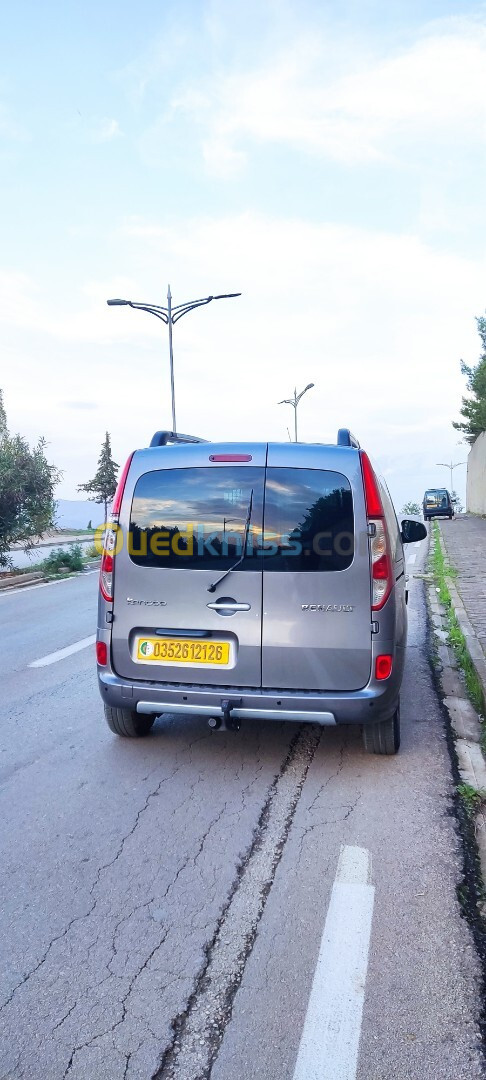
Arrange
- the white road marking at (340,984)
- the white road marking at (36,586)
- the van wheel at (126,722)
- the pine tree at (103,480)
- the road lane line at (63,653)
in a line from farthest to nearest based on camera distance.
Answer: the pine tree at (103,480), the white road marking at (36,586), the road lane line at (63,653), the van wheel at (126,722), the white road marking at (340,984)

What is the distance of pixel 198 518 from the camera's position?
4266mm

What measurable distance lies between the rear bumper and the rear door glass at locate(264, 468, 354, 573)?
696 mm

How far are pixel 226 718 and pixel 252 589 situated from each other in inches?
29.6

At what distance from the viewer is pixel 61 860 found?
333cm

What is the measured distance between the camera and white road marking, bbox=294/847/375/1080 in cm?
214

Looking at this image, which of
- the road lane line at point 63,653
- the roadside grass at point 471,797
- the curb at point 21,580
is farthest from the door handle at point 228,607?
the curb at point 21,580

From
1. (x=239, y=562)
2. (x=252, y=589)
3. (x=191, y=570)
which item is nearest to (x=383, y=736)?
(x=252, y=589)

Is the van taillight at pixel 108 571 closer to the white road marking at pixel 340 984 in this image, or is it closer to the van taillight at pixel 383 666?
the van taillight at pixel 383 666

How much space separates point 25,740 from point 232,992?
2.97 meters

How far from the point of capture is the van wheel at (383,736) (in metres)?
4.49

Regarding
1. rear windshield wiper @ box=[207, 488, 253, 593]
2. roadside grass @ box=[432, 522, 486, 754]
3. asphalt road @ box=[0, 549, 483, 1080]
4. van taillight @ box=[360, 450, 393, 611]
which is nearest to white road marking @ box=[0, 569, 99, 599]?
roadside grass @ box=[432, 522, 486, 754]

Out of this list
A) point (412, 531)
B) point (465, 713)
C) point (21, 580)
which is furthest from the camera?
point (21, 580)

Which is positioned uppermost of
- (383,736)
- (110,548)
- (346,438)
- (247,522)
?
(346,438)

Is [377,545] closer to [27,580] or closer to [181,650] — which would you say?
[181,650]
